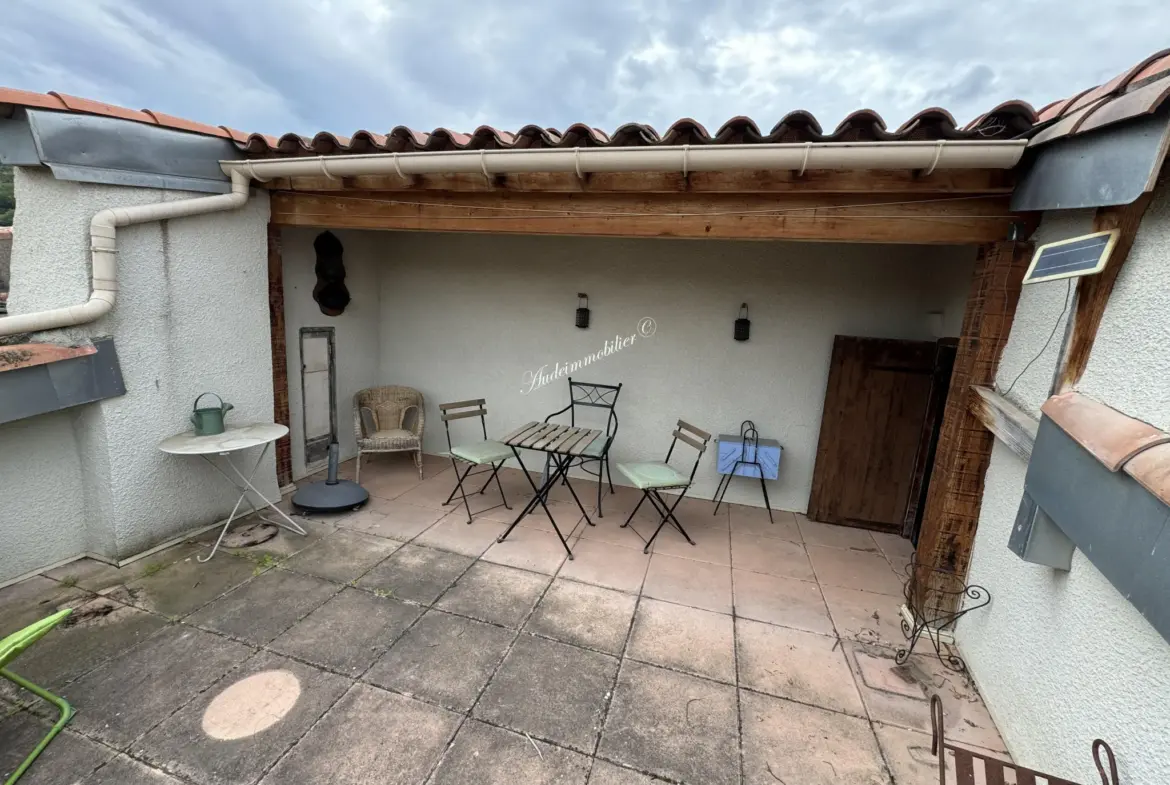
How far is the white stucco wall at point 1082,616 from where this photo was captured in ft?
4.63

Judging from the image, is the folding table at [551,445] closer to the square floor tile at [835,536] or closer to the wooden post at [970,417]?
the square floor tile at [835,536]

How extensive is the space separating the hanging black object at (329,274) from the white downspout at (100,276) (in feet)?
5.03

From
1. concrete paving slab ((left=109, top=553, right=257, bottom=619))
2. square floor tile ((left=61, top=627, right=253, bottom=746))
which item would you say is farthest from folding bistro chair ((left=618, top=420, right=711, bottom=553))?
concrete paving slab ((left=109, top=553, right=257, bottom=619))

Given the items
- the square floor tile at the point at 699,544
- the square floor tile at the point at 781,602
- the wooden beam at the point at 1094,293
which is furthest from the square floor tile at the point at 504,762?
the wooden beam at the point at 1094,293

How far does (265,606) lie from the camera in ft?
9.46

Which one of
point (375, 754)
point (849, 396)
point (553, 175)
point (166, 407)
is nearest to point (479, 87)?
point (553, 175)

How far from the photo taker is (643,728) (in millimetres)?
2168

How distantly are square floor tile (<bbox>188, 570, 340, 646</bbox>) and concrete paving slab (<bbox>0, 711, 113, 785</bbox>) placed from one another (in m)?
0.68

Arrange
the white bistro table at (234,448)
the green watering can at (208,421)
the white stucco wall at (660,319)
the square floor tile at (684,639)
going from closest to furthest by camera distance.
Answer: the square floor tile at (684,639)
the white bistro table at (234,448)
the green watering can at (208,421)
the white stucco wall at (660,319)

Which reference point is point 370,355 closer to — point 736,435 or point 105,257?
point 105,257

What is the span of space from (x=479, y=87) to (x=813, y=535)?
10236 mm

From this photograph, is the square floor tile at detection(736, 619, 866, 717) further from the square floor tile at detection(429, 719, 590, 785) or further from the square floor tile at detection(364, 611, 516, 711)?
the square floor tile at detection(364, 611, 516, 711)

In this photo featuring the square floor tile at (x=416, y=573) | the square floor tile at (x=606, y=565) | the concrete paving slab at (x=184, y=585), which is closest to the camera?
the concrete paving slab at (x=184, y=585)

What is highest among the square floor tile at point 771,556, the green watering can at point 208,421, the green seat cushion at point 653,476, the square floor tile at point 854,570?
the green watering can at point 208,421
